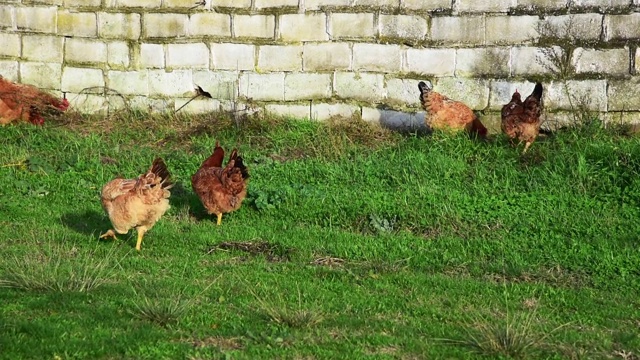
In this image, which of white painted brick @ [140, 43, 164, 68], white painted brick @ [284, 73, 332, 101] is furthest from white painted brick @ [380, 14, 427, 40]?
white painted brick @ [140, 43, 164, 68]

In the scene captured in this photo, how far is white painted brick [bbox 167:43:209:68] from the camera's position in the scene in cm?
1156

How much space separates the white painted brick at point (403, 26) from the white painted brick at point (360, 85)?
1.73ft

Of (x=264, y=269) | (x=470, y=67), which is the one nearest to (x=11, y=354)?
(x=264, y=269)

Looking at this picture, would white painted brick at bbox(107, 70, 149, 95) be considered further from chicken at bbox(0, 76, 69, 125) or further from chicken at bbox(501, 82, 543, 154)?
chicken at bbox(501, 82, 543, 154)

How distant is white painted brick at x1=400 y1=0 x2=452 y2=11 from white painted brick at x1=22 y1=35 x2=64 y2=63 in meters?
4.23

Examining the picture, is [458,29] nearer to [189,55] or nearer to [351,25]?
[351,25]

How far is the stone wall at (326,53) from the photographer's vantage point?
35.3ft

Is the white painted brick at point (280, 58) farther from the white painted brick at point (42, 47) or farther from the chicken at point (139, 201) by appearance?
the chicken at point (139, 201)

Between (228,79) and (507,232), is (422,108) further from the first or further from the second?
(507,232)

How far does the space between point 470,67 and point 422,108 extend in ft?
2.37

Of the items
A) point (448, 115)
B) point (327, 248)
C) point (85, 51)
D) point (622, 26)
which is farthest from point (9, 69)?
point (622, 26)

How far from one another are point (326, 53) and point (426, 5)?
50.8 inches

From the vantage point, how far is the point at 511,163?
980 cm

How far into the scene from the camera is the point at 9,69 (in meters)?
11.8
